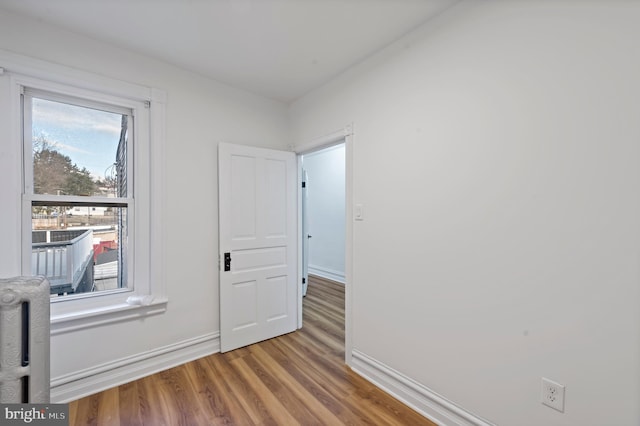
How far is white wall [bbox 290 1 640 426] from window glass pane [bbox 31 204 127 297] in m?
2.12

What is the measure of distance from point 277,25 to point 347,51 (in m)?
0.58

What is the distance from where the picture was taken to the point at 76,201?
6.66 ft

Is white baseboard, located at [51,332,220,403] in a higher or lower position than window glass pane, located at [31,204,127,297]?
lower

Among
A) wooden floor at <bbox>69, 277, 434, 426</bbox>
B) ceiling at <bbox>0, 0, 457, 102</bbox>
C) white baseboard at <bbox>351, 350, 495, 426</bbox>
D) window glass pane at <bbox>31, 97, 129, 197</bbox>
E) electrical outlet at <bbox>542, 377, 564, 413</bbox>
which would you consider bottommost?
wooden floor at <bbox>69, 277, 434, 426</bbox>

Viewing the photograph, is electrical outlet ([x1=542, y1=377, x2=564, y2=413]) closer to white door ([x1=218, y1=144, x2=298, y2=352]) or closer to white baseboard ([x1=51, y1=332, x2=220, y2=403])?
white door ([x1=218, y1=144, x2=298, y2=352])

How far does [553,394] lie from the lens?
129cm

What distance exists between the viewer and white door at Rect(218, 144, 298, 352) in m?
2.61

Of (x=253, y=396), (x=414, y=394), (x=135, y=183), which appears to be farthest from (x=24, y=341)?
(x=414, y=394)

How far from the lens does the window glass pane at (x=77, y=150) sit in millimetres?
Result: 1929

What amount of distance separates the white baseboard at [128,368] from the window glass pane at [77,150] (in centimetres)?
133

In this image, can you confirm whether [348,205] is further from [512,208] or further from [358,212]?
[512,208]

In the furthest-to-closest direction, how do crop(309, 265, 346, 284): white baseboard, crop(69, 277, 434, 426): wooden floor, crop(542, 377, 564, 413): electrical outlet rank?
crop(309, 265, 346, 284): white baseboard
crop(69, 277, 434, 426): wooden floor
crop(542, 377, 564, 413): electrical outlet

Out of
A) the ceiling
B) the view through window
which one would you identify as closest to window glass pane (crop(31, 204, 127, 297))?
the view through window

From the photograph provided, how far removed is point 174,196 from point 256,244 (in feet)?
2.91
